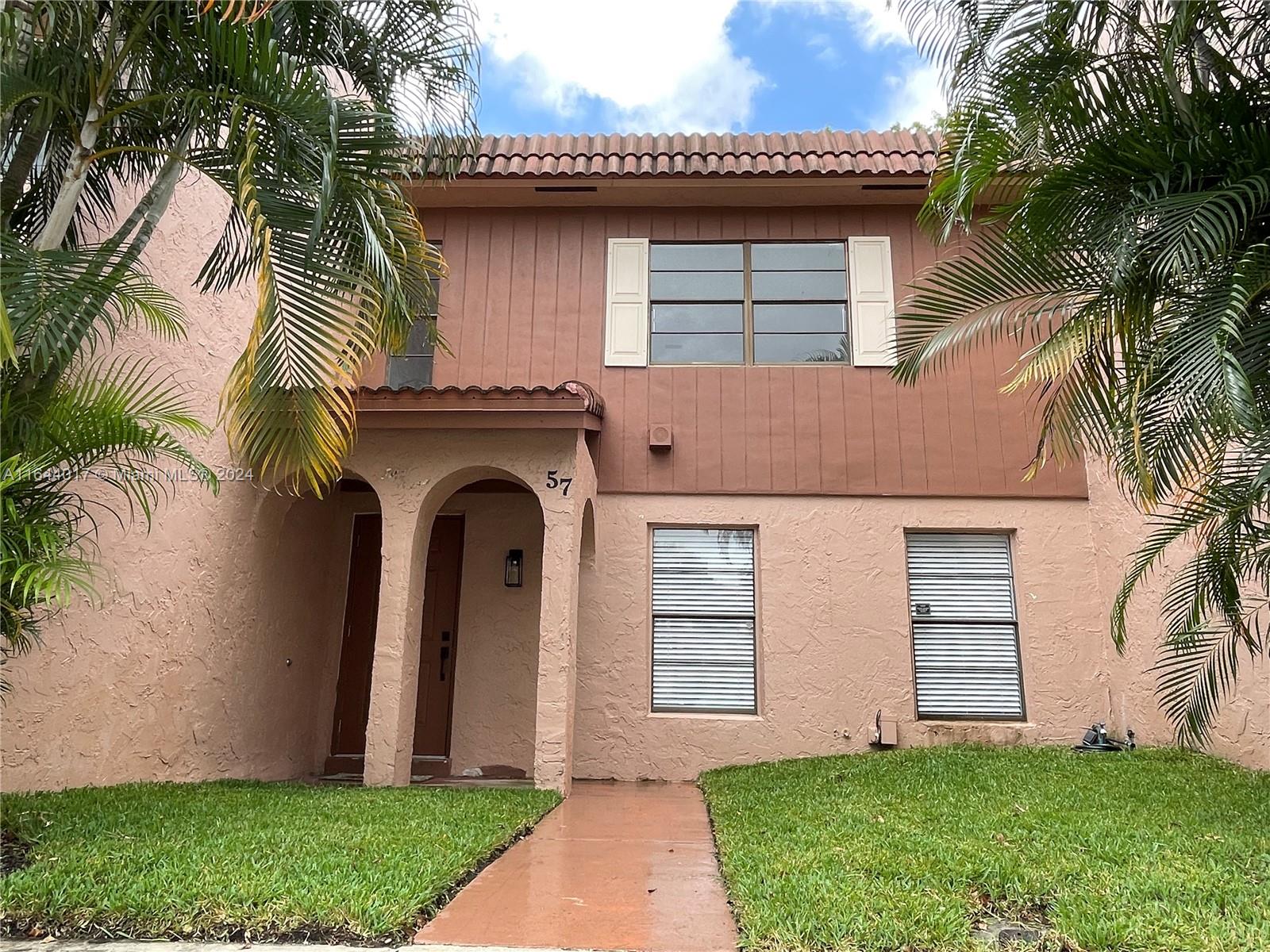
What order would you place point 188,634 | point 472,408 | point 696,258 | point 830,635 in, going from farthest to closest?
point 696,258 → point 830,635 → point 472,408 → point 188,634

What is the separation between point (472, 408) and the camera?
663 centimetres

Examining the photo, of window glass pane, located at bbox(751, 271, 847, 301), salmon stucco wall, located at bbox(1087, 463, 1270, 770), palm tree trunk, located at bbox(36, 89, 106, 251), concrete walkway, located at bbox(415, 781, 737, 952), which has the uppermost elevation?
window glass pane, located at bbox(751, 271, 847, 301)

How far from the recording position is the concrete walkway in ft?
9.74

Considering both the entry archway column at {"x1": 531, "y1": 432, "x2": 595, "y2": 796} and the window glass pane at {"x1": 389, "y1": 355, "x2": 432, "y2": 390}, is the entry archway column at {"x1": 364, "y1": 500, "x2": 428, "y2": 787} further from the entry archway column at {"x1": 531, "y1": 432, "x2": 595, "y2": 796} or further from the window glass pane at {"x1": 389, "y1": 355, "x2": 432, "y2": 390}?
the window glass pane at {"x1": 389, "y1": 355, "x2": 432, "y2": 390}

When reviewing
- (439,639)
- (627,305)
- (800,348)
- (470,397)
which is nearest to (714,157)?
(627,305)

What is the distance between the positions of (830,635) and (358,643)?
4695 millimetres

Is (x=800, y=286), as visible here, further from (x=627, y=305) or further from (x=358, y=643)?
(x=358, y=643)

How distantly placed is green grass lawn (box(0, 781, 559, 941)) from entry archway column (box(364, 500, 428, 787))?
0.77m

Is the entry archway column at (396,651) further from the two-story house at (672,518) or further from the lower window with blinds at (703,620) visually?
the lower window with blinds at (703,620)

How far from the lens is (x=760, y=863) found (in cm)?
372

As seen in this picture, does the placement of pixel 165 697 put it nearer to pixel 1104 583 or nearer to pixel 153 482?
pixel 153 482

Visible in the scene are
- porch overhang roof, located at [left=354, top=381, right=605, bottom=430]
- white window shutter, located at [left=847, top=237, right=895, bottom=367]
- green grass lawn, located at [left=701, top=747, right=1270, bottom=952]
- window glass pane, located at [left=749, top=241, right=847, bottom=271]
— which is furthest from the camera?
window glass pane, located at [left=749, top=241, right=847, bottom=271]

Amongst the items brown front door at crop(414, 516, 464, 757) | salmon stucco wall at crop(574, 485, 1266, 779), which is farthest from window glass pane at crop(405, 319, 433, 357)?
salmon stucco wall at crop(574, 485, 1266, 779)

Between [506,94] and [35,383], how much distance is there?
4797mm
